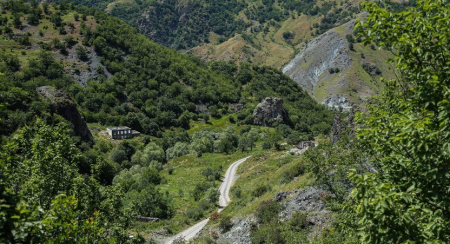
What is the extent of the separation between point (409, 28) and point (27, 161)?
13768 mm

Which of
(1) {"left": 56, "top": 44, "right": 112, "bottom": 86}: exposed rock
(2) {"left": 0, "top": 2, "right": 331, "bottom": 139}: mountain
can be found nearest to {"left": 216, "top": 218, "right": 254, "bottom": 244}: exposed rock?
(2) {"left": 0, "top": 2, "right": 331, "bottom": 139}: mountain

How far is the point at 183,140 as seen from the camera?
100000mm

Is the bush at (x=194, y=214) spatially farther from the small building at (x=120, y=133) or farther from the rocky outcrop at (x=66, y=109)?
the small building at (x=120, y=133)

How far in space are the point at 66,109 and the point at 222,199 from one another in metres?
49.4

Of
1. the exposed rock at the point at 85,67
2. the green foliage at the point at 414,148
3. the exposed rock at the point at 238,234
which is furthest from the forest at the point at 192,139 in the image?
the exposed rock at the point at 238,234

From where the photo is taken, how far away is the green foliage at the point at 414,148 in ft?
21.0

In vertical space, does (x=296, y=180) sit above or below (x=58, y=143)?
below

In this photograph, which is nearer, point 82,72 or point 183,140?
point 183,140

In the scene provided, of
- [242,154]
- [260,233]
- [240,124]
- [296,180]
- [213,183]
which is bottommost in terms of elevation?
[240,124]

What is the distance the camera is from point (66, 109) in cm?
7431

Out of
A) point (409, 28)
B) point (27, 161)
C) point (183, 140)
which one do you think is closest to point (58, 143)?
point (27, 161)

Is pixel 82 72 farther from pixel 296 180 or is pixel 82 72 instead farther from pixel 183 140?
pixel 296 180

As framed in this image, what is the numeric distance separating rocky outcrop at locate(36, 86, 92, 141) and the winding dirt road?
3957 cm

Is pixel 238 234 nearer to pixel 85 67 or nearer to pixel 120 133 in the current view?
pixel 120 133
